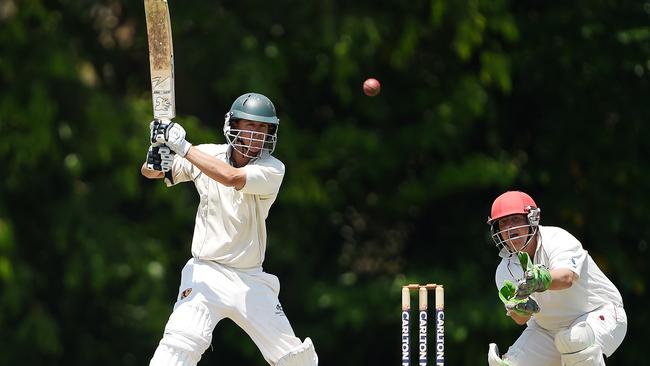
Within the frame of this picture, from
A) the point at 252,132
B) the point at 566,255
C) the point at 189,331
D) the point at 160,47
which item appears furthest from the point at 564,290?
the point at 160,47

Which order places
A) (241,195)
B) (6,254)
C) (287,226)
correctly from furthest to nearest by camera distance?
(287,226)
(6,254)
(241,195)

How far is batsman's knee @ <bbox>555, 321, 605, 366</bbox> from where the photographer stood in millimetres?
5926

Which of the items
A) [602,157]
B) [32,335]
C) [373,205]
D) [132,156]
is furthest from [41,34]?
[602,157]

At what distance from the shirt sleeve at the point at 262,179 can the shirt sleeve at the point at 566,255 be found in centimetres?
119

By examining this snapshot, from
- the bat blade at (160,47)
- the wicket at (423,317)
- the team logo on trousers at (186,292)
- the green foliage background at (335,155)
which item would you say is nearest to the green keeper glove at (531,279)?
the wicket at (423,317)

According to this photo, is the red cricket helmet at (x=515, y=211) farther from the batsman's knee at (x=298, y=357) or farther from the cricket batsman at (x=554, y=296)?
the batsman's knee at (x=298, y=357)

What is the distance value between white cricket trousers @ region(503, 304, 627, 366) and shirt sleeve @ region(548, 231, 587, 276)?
0.89 feet

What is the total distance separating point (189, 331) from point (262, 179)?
2.28 ft

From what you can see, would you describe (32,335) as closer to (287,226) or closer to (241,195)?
(287,226)

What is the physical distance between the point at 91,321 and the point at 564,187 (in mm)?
3962

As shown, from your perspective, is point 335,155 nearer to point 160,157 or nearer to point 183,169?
point 183,169

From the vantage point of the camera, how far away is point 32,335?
10797mm

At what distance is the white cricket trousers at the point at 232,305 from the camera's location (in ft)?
19.6

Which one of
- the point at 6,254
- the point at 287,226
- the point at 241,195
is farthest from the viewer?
the point at 287,226
